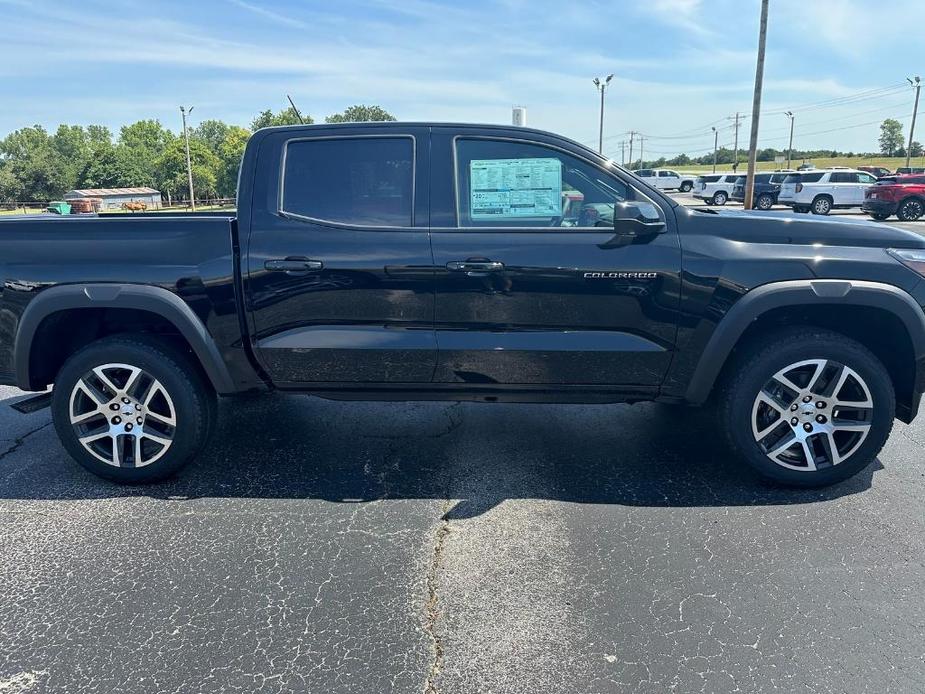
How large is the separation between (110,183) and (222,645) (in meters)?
104

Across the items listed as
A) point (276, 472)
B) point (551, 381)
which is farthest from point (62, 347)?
point (551, 381)

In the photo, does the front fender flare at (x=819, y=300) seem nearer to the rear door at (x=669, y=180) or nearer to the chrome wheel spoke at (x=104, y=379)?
the chrome wheel spoke at (x=104, y=379)

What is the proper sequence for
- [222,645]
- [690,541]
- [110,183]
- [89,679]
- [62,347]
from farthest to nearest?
[110,183] → [62,347] → [690,541] → [222,645] → [89,679]

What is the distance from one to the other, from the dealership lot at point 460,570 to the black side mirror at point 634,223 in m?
1.33

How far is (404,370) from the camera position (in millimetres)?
3375

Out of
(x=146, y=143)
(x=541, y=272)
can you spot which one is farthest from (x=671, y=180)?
(x=146, y=143)

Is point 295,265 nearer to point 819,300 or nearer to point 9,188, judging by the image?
point 819,300

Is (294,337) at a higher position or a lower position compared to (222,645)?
higher

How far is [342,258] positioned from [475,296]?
0.70 meters

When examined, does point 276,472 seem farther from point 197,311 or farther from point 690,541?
point 690,541

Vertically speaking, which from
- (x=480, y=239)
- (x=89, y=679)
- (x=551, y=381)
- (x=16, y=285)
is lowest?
(x=89, y=679)

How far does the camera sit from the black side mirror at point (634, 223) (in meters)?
3.10

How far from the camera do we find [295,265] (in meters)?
3.25

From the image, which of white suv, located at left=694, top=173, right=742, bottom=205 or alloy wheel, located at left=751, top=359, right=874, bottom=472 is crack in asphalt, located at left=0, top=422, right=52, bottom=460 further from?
white suv, located at left=694, top=173, right=742, bottom=205
